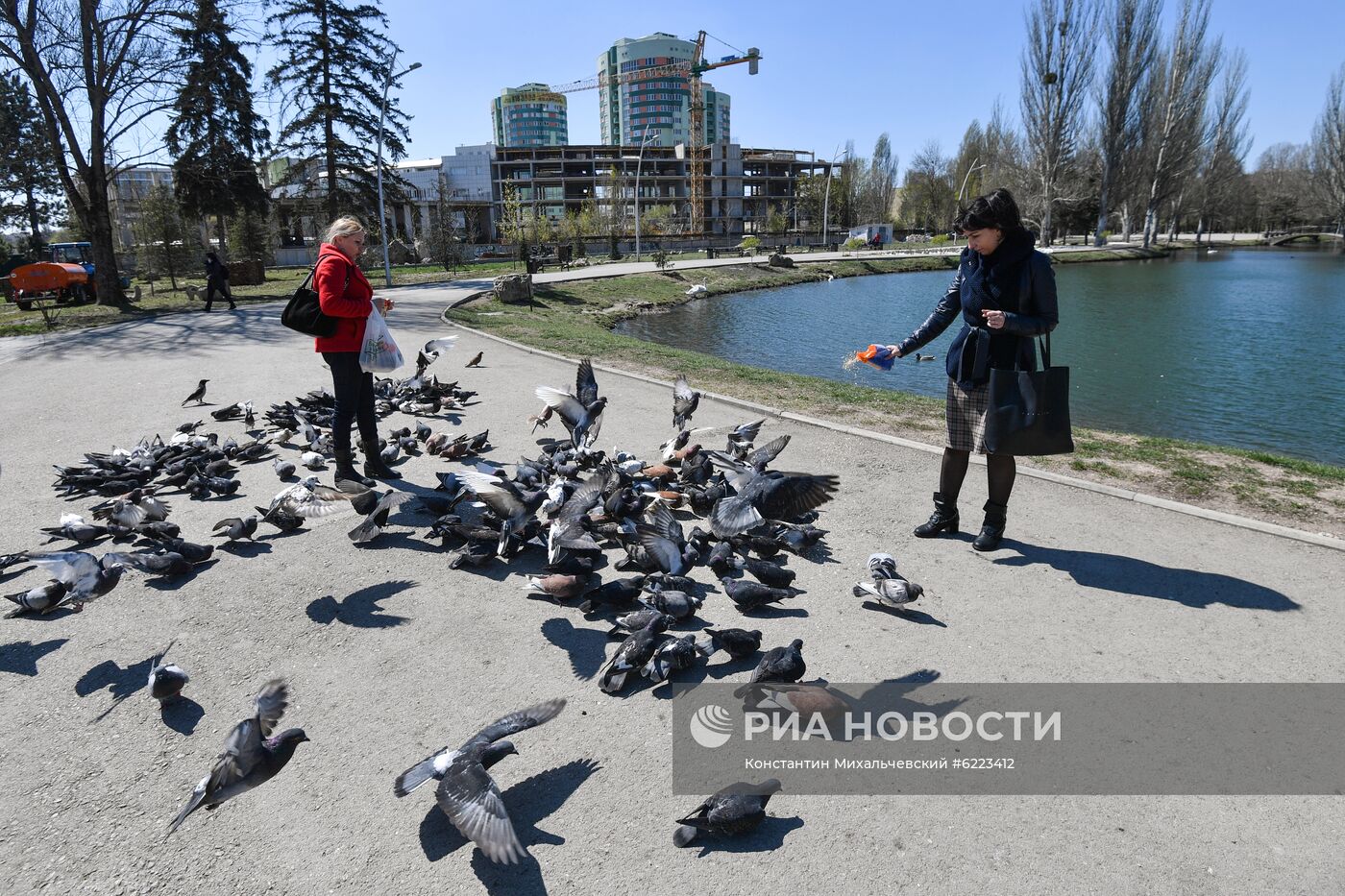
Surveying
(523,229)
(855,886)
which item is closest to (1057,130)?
(523,229)

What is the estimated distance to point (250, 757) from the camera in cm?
271

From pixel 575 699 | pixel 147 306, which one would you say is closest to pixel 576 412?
pixel 575 699

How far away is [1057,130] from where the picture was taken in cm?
6028

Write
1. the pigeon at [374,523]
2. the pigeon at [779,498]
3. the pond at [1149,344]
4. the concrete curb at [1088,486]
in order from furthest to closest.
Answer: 1. the pond at [1149,344]
2. the concrete curb at [1088,486]
3. the pigeon at [374,523]
4. the pigeon at [779,498]

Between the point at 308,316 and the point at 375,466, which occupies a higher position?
the point at 308,316

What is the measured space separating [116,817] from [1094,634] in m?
4.38

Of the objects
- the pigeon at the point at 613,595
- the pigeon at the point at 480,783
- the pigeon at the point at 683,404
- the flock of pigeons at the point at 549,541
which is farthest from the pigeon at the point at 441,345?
the pigeon at the point at 480,783

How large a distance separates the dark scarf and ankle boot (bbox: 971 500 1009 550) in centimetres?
86

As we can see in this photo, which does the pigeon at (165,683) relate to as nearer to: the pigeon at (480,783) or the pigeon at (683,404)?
the pigeon at (480,783)

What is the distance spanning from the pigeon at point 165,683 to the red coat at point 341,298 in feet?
8.80

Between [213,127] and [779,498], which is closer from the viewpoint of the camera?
[779,498]

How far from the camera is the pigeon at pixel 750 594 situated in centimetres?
394

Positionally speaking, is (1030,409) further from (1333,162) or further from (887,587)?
(1333,162)

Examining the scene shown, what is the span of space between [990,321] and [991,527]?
1414 millimetres
